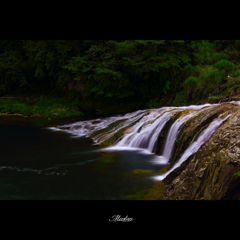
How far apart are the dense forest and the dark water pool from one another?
5076 mm

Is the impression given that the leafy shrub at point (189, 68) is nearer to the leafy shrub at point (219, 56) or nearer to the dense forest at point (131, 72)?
the dense forest at point (131, 72)

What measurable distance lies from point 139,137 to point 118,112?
609 cm

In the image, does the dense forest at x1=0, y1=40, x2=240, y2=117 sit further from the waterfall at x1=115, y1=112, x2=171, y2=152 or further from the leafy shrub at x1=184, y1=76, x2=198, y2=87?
the waterfall at x1=115, y1=112, x2=171, y2=152

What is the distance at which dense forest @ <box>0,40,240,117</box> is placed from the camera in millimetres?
11562

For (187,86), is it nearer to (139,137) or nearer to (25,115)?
(139,137)

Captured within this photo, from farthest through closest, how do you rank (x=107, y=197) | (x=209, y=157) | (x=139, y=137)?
(x=139, y=137), (x=107, y=197), (x=209, y=157)

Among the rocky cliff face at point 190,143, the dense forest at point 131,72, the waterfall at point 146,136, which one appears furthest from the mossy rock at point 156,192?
the dense forest at point 131,72

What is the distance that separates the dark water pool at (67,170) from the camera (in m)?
4.70

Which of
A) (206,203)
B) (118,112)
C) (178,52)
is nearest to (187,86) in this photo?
A: (178,52)

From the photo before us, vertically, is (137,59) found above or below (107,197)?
above

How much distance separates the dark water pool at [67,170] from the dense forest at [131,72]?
5.08 metres

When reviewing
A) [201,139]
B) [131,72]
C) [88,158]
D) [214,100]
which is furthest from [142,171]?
[131,72]

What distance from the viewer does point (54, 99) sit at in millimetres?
17234

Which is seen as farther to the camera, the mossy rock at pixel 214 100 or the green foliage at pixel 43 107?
the green foliage at pixel 43 107
